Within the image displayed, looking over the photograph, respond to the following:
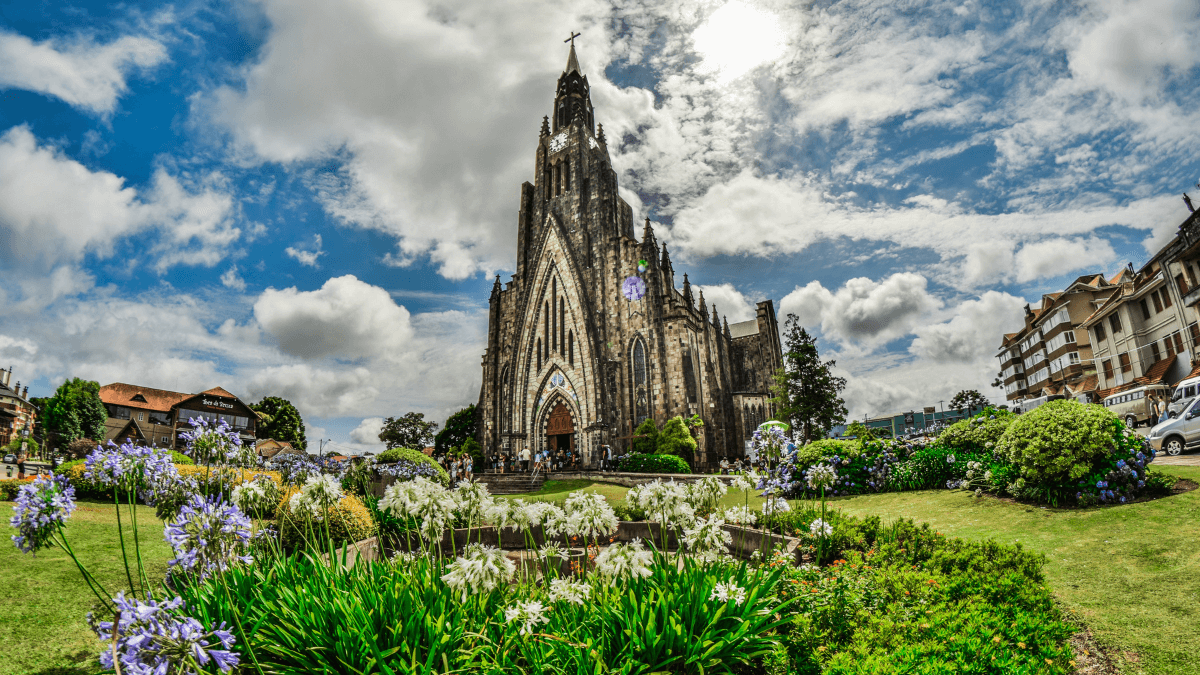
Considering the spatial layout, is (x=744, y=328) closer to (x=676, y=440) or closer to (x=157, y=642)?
(x=676, y=440)

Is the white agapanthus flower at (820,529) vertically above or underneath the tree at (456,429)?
underneath

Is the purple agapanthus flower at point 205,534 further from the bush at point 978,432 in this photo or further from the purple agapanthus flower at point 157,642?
the bush at point 978,432

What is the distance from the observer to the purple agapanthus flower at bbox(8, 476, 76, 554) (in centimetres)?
306

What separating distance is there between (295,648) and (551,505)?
6.96 ft

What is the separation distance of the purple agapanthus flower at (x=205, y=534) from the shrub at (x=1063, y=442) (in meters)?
10.3

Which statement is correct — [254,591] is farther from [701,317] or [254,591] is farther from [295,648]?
[701,317]

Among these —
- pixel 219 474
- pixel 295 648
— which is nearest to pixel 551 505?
pixel 295 648

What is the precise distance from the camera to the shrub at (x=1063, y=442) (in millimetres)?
7930

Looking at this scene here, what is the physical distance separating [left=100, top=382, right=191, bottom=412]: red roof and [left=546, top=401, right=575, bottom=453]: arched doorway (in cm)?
4823

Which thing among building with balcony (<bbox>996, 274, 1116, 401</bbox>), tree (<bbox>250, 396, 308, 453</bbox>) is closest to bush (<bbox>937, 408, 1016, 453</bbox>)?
building with balcony (<bbox>996, 274, 1116, 401</bbox>)

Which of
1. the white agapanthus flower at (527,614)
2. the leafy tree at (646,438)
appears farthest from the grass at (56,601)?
the leafy tree at (646,438)

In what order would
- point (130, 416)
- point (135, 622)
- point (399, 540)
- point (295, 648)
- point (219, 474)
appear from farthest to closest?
point (130, 416), point (399, 540), point (219, 474), point (295, 648), point (135, 622)

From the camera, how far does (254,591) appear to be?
404 cm

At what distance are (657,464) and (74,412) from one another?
42206mm
